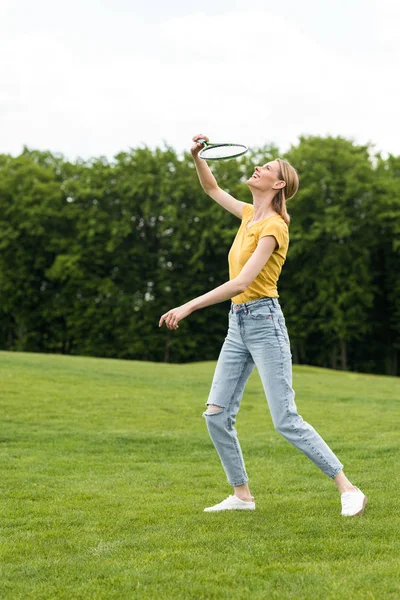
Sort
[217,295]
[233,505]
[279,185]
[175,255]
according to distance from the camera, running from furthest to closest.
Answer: [175,255] < [233,505] < [279,185] < [217,295]

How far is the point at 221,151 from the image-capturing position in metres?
6.71

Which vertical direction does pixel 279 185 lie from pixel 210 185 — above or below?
below

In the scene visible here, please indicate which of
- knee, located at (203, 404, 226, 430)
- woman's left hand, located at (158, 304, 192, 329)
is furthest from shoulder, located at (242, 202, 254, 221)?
knee, located at (203, 404, 226, 430)

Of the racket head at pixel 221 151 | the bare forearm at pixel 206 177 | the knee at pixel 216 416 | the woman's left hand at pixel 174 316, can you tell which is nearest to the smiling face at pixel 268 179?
the racket head at pixel 221 151

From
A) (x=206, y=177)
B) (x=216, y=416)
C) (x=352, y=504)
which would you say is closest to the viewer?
(x=352, y=504)

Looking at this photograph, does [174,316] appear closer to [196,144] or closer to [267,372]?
[267,372]

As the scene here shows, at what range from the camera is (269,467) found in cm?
908

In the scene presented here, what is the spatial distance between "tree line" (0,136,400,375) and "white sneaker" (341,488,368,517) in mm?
37866

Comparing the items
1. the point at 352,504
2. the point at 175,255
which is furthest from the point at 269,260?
the point at 175,255

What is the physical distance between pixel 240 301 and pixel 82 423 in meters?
7.80

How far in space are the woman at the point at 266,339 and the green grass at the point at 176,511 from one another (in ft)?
1.89

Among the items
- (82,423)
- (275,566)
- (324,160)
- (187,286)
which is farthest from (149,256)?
(275,566)

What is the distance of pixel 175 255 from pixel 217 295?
43.2 metres

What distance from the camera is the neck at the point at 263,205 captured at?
19.9 feet
